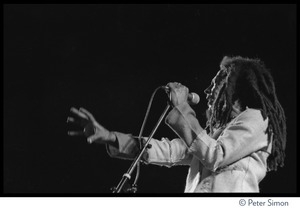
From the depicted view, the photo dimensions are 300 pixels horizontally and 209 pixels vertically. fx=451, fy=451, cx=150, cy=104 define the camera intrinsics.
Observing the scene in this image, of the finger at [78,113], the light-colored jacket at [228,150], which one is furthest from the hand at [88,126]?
the light-colored jacket at [228,150]

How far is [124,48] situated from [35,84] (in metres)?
0.57

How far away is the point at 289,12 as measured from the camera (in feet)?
8.13

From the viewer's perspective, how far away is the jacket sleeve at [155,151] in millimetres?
1978

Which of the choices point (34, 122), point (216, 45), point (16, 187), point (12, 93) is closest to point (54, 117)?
point (34, 122)

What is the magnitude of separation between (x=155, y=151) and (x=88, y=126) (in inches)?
14.1

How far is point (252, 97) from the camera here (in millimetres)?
1963

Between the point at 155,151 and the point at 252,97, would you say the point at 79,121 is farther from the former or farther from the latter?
the point at 252,97

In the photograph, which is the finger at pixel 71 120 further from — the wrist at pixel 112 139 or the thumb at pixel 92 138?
the wrist at pixel 112 139

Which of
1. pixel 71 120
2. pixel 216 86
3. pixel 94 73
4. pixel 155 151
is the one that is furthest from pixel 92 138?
pixel 94 73

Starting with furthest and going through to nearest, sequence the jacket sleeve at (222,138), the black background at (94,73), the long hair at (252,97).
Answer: the black background at (94,73)
the long hair at (252,97)
the jacket sleeve at (222,138)

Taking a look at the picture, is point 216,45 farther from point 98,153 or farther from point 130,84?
point 98,153

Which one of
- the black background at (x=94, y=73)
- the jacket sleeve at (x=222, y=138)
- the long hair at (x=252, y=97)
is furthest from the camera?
the black background at (x=94, y=73)

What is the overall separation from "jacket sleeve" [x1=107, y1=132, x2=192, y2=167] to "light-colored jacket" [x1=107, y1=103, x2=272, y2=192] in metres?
0.18

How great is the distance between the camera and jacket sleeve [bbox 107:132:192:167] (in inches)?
77.9
